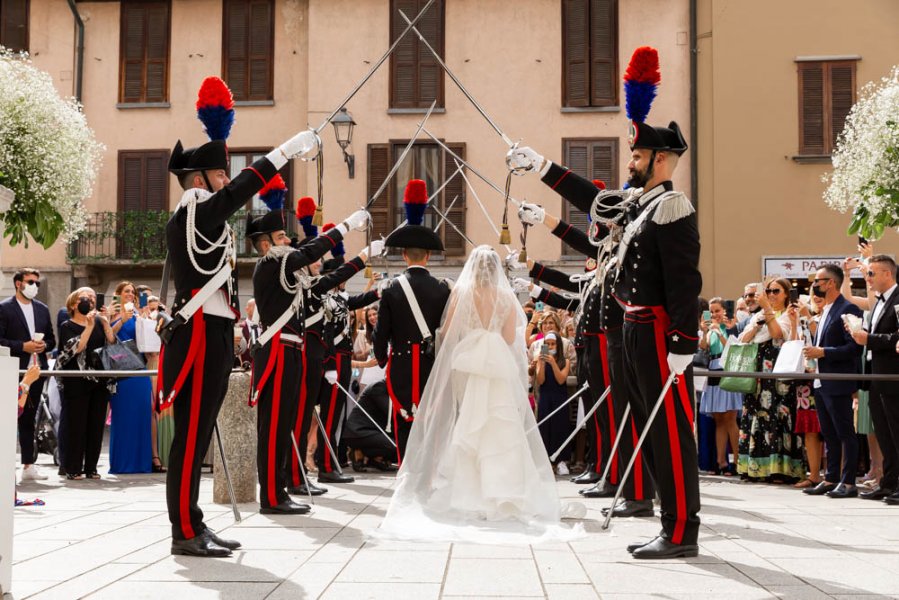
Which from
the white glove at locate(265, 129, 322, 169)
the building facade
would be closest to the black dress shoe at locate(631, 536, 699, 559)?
the white glove at locate(265, 129, 322, 169)

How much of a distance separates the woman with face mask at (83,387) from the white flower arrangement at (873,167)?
291 inches

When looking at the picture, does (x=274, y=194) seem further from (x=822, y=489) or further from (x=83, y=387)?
(x=822, y=489)

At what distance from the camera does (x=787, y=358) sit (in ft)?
32.5

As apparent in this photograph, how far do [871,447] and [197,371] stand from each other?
6.57 meters

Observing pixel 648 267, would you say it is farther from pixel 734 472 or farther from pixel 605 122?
pixel 605 122

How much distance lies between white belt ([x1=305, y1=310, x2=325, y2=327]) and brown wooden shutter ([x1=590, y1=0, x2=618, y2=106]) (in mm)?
14876

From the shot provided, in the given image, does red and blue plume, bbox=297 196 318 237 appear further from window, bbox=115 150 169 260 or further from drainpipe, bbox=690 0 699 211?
window, bbox=115 150 169 260

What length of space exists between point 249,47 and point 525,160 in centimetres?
1812

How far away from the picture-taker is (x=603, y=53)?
22.5 m

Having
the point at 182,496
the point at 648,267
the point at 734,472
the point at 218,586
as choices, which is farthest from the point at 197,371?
the point at 734,472

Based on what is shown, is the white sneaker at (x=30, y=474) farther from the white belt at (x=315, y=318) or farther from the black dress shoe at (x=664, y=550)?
the black dress shoe at (x=664, y=550)

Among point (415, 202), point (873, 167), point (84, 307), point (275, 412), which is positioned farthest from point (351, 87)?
point (873, 167)

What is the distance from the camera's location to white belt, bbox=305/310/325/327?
8.59m

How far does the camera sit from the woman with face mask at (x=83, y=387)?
10.6 metres
